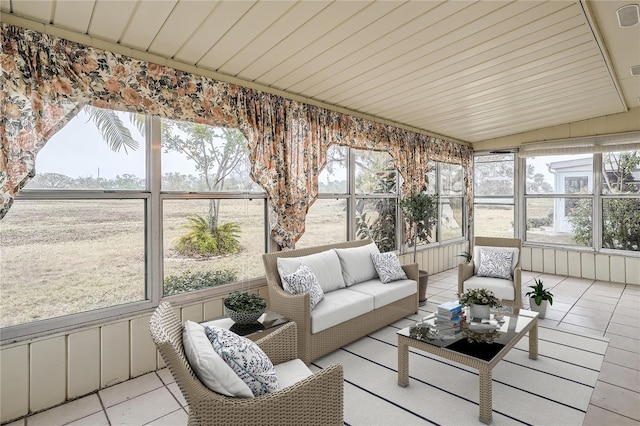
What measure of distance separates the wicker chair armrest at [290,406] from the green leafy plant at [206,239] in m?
1.81

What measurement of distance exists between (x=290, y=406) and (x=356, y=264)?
2.43 meters

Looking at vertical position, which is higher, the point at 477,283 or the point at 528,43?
the point at 528,43

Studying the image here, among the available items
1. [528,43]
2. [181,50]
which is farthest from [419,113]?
[181,50]

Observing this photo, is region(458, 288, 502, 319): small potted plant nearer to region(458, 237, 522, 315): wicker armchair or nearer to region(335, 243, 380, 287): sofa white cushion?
region(458, 237, 522, 315): wicker armchair

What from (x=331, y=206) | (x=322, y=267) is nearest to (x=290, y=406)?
(x=322, y=267)

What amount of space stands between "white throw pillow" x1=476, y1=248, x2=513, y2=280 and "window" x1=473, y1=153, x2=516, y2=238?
2873mm

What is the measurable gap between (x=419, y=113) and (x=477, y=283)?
2.39 metres

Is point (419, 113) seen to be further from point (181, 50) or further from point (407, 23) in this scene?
point (181, 50)

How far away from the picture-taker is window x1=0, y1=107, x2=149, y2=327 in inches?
93.4

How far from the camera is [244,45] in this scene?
262cm

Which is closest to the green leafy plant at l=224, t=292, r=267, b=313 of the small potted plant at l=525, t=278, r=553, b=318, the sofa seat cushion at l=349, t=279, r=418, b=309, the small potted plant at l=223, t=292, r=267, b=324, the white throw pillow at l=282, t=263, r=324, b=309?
the small potted plant at l=223, t=292, r=267, b=324

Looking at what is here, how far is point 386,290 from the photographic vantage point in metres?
3.60

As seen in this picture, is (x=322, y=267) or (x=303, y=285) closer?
(x=303, y=285)

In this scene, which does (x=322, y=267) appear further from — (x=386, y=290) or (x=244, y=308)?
(x=244, y=308)
